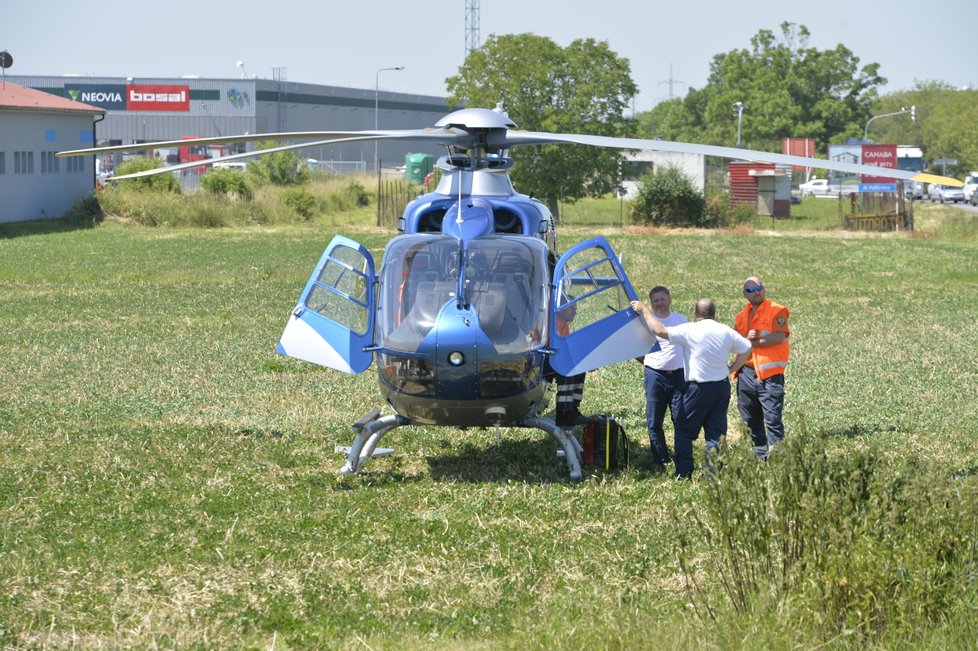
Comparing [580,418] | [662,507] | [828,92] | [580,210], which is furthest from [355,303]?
[828,92]

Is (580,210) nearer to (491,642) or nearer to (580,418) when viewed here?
(580,418)

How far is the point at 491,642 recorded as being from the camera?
6348 millimetres

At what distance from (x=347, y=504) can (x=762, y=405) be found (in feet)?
12.2

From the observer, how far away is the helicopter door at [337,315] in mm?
10000

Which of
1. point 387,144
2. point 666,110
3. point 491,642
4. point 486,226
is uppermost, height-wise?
point 666,110

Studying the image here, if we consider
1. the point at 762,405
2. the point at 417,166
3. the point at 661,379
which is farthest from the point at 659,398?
the point at 417,166

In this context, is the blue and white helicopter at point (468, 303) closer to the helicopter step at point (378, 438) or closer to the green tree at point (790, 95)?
the helicopter step at point (378, 438)

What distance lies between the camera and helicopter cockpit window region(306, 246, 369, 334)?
404 inches

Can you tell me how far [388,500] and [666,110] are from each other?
158561 mm

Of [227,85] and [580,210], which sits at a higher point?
[227,85]

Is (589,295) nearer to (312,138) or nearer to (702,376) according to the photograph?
(702,376)

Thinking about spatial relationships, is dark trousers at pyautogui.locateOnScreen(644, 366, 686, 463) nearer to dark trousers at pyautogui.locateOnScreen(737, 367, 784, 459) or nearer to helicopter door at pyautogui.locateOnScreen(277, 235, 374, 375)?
dark trousers at pyautogui.locateOnScreen(737, 367, 784, 459)

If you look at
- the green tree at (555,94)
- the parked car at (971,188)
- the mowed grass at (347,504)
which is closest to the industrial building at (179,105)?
the green tree at (555,94)

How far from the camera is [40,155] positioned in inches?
1743
